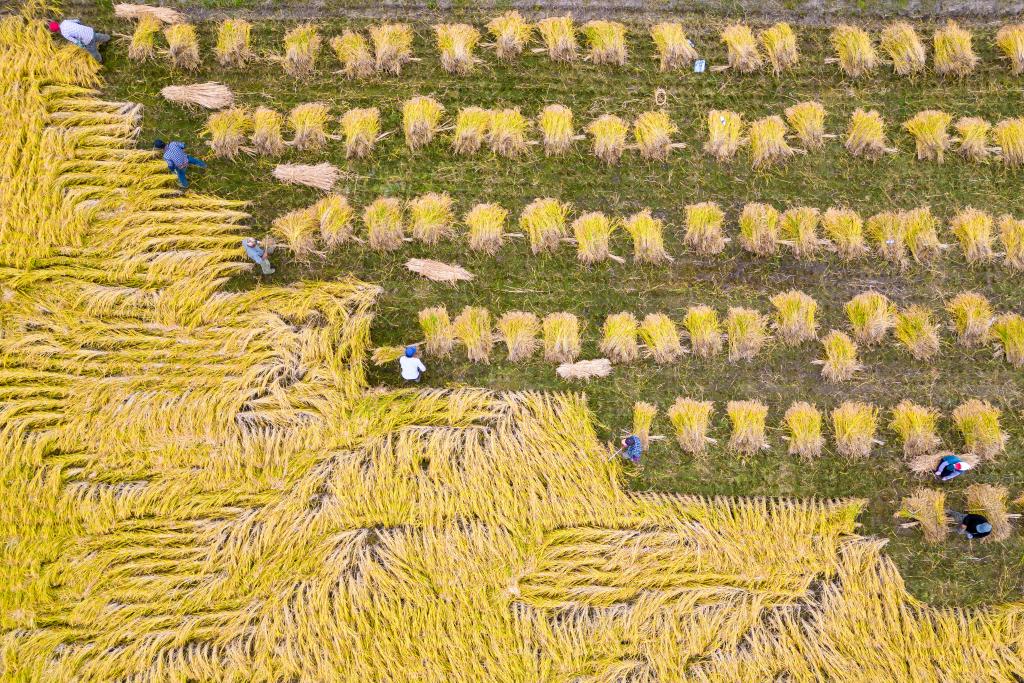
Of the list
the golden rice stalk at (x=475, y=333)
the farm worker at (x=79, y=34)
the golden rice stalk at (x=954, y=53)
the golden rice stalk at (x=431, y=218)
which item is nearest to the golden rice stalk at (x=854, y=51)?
the golden rice stalk at (x=954, y=53)

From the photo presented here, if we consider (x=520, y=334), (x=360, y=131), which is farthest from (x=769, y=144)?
(x=360, y=131)

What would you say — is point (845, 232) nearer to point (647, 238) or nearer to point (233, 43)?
point (647, 238)

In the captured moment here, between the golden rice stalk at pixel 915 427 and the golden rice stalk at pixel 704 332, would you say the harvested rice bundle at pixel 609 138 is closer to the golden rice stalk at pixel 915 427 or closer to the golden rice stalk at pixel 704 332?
the golden rice stalk at pixel 704 332

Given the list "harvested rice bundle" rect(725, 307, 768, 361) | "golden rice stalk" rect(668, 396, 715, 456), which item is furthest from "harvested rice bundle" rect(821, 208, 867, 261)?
"golden rice stalk" rect(668, 396, 715, 456)

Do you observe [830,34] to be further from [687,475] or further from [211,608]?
[211,608]

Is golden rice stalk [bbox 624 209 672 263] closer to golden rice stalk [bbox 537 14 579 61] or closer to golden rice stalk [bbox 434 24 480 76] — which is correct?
golden rice stalk [bbox 537 14 579 61]
